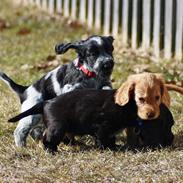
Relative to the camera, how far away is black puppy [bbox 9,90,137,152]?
19.1ft

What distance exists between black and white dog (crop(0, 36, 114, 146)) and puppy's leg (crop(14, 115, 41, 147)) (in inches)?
9.3

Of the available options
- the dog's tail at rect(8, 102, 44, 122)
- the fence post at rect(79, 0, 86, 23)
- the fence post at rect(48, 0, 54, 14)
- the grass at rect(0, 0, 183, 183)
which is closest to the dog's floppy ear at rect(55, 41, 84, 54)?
the grass at rect(0, 0, 183, 183)

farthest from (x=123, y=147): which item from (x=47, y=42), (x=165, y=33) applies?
(x=47, y=42)

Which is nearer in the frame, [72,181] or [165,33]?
[72,181]

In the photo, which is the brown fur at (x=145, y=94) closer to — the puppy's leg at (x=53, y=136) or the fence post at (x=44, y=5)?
the puppy's leg at (x=53, y=136)

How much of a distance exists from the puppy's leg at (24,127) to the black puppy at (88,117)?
0.37 metres

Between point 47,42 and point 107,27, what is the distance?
994mm

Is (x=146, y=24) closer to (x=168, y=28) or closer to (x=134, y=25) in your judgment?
(x=134, y=25)

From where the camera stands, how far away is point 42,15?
13.8 m

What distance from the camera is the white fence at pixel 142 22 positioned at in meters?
10.2

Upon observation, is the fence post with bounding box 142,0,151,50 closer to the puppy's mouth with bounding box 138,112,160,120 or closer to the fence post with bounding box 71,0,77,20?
the fence post with bounding box 71,0,77,20

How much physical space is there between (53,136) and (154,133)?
2.65ft

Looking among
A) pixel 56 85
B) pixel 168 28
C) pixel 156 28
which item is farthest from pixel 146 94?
pixel 156 28

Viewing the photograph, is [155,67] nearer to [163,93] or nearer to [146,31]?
[146,31]
